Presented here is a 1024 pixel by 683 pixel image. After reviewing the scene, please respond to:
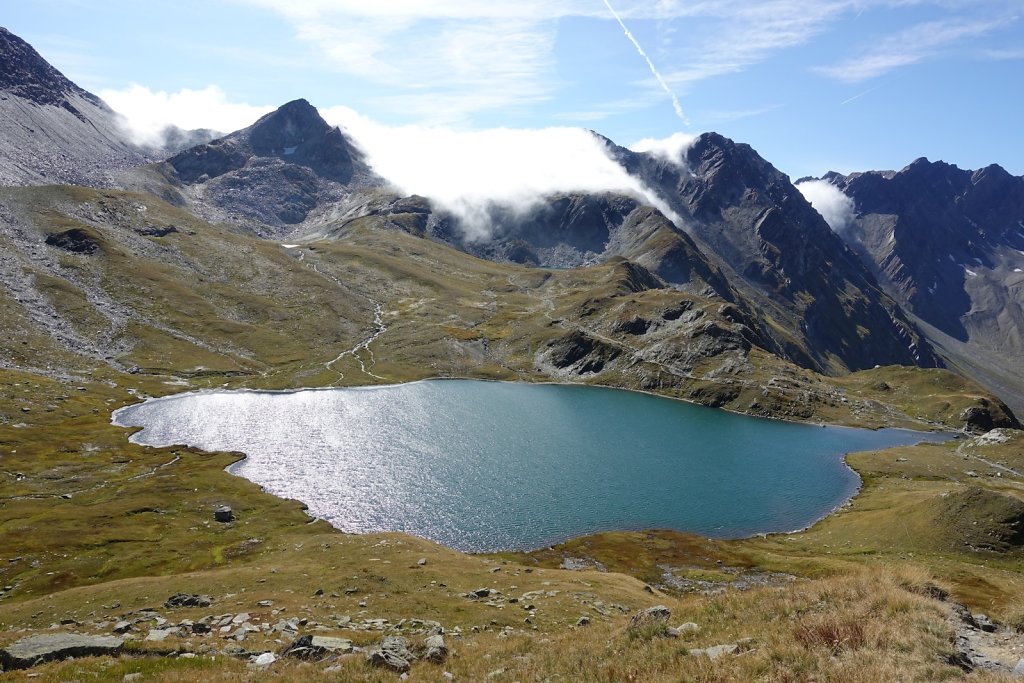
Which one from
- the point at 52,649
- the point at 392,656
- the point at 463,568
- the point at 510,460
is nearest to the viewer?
the point at 392,656

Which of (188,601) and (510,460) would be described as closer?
(188,601)

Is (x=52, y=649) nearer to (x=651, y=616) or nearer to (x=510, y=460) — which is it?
(x=651, y=616)

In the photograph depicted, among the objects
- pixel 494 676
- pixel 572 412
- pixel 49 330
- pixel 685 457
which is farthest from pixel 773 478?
pixel 49 330

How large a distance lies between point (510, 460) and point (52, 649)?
103275 mm

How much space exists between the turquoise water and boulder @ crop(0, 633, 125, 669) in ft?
198

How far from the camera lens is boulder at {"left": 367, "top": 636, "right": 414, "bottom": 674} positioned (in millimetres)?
23906

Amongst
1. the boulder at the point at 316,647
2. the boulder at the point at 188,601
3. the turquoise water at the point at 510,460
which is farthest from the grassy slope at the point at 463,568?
the turquoise water at the point at 510,460

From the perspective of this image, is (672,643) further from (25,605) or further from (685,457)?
(685,457)

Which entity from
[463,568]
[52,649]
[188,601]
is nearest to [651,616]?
[52,649]

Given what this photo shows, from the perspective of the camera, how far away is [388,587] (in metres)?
50.2

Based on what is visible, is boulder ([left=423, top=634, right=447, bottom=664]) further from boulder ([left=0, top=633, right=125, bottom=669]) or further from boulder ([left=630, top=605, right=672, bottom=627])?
boulder ([left=0, top=633, right=125, bottom=669])

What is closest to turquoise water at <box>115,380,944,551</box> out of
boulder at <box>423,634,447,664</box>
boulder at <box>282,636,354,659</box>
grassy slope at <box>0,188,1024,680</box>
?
grassy slope at <box>0,188,1024,680</box>

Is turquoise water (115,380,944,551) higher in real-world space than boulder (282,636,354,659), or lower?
lower

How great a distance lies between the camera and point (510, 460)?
125500 mm
